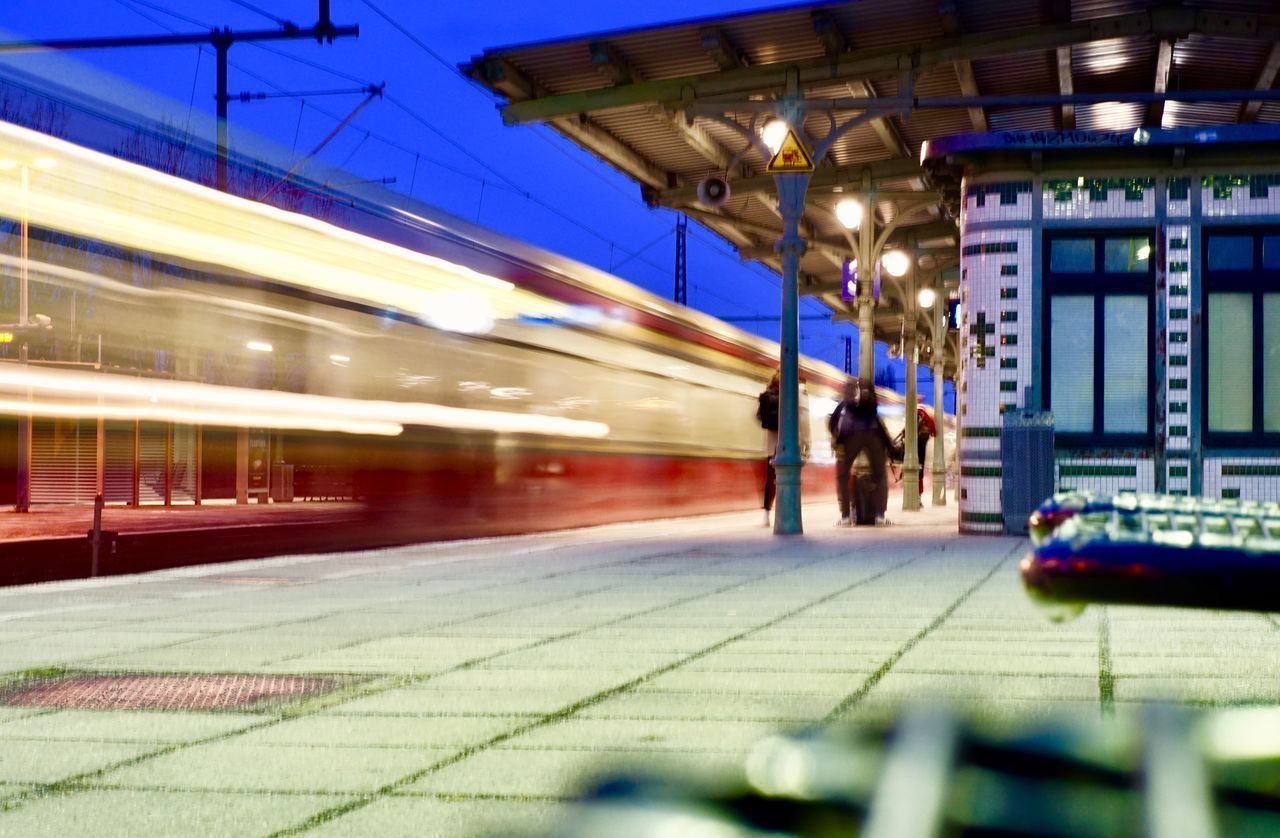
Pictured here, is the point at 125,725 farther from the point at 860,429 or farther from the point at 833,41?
the point at 860,429

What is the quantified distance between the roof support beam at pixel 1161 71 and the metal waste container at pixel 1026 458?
3.46 m

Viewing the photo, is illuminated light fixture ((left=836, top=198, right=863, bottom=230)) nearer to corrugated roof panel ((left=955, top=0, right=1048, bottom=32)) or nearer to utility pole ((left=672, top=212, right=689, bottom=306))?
corrugated roof panel ((left=955, top=0, right=1048, bottom=32))

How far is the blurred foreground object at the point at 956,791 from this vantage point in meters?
1.19

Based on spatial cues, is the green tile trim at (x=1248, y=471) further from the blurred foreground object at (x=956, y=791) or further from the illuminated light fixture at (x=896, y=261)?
the blurred foreground object at (x=956, y=791)

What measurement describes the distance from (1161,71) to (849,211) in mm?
4826

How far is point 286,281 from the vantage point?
1038 cm

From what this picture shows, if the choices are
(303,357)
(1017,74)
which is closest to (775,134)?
(1017,74)

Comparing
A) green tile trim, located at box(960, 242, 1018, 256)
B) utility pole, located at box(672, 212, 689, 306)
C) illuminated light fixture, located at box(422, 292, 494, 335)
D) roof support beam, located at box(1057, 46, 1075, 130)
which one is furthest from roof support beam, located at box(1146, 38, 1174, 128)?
utility pole, located at box(672, 212, 689, 306)

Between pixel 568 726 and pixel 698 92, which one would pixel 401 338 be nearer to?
pixel 698 92

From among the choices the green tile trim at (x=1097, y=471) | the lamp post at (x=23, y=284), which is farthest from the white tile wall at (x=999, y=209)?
the lamp post at (x=23, y=284)

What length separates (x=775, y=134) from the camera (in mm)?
14117

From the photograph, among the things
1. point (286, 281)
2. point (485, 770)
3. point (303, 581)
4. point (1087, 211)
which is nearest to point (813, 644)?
point (485, 770)

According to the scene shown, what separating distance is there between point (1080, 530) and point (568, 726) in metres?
2.90

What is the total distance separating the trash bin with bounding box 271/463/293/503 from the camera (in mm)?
10492
